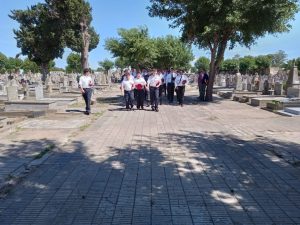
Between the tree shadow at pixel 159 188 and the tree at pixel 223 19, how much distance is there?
36.2 feet

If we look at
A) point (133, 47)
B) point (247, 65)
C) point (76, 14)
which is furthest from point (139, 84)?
point (247, 65)

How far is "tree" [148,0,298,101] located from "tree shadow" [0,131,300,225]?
1102cm

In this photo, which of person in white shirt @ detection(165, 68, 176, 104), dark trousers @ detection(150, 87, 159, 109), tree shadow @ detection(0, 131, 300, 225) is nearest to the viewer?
tree shadow @ detection(0, 131, 300, 225)

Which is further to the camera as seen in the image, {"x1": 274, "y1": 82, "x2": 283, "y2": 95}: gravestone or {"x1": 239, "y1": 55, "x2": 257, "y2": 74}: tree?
{"x1": 239, "y1": 55, "x2": 257, "y2": 74}: tree

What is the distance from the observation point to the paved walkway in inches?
178

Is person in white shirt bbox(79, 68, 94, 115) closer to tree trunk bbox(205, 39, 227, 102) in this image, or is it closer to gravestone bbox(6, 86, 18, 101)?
gravestone bbox(6, 86, 18, 101)

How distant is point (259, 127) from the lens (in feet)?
37.1

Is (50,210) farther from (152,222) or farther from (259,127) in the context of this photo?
(259,127)

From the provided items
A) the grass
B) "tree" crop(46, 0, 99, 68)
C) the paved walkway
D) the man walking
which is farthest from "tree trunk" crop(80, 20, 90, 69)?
the grass

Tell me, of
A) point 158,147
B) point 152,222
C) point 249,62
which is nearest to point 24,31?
point 158,147

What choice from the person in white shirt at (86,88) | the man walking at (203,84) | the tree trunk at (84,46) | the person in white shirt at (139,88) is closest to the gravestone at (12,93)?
the person in white shirt at (86,88)

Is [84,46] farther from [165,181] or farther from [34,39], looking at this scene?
[165,181]

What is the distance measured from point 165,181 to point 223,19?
1367cm

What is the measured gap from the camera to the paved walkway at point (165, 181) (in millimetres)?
4520
